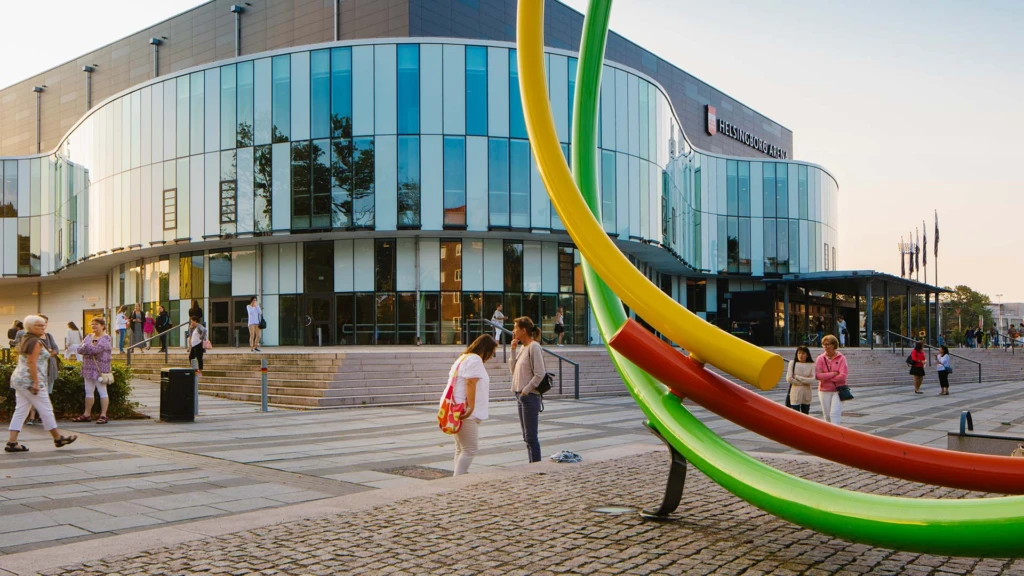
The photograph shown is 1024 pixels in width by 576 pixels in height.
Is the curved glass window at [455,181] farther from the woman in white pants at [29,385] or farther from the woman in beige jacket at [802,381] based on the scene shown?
the woman in white pants at [29,385]

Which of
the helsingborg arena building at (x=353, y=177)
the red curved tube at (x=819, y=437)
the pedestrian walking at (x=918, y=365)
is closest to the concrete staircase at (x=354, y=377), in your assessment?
the pedestrian walking at (x=918, y=365)

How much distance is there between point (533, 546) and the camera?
5027 mm

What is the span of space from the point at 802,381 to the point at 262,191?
26.1 metres

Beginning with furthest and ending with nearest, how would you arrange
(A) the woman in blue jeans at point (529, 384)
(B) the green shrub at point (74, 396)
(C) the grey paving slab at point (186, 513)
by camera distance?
(B) the green shrub at point (74, 396), (A) the woman in blue jeans at point (529, 384), (C) the grey paving slab at point (186, 513)

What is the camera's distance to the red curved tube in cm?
391

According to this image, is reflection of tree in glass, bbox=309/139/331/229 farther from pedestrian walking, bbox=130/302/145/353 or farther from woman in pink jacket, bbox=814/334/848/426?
woman in pink jacket, bbox=814/334/848/426

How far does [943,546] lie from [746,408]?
3.99ft

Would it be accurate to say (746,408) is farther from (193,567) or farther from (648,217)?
(648,217)

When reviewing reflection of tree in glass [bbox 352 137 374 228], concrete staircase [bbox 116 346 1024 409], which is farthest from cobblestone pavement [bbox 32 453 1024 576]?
reflection of tree in glass [bbox 352 137 374 228]

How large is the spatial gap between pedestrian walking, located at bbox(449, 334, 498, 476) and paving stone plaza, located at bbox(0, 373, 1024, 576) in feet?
0.95

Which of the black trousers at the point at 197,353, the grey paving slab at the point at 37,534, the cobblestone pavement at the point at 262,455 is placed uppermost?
the black trousers at the point at 197,353

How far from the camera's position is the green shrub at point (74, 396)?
1401 centimetres

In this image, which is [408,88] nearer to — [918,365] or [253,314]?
[253,314]

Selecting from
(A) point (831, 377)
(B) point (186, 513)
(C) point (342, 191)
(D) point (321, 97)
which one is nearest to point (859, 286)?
(C) point (342, 191)
